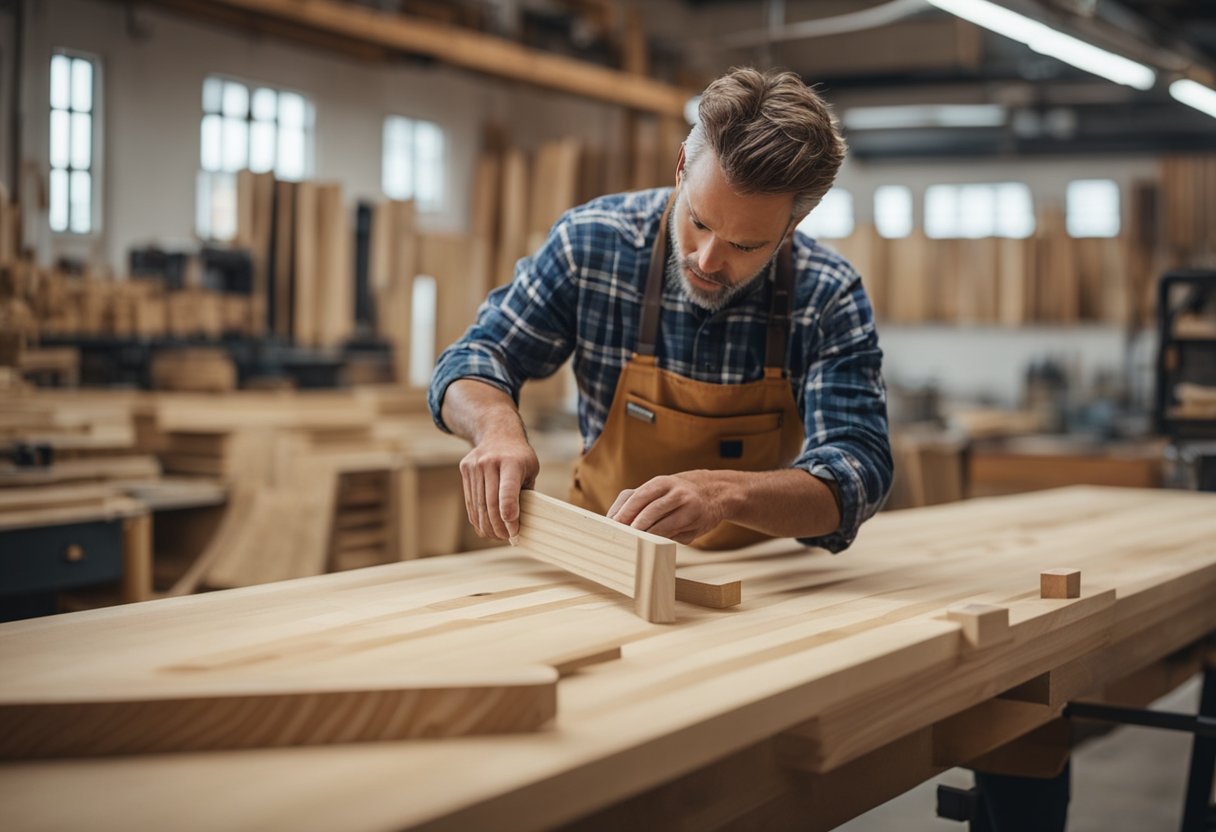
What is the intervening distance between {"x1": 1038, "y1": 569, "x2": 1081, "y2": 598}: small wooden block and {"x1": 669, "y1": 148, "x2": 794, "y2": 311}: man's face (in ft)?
2.26

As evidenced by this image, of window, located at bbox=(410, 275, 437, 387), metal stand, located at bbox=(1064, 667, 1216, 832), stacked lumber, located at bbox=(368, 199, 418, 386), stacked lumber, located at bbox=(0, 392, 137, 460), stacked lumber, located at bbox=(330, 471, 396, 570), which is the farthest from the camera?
window, located at bbox=(410, 275, 437, 387)

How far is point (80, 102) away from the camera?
8844 mm

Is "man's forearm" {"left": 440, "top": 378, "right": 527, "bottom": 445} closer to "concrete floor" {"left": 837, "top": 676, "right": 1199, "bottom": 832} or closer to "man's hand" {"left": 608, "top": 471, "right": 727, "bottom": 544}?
"man's hand" {"left": 608, "top": 471, "right": 727, "bottom": 544}

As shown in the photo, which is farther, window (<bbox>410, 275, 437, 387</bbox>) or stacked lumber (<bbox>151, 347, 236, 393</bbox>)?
window (<bbox>410, 275, 437, 387</bbox>)

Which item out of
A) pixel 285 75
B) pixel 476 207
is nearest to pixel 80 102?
pixel 285 75

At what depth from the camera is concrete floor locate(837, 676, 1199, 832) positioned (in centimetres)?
403

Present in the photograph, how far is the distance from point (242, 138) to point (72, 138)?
164 cm

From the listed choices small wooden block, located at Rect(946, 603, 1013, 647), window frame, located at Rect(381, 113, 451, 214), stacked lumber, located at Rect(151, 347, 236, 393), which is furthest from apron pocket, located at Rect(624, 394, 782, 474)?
window frame, located at Rect(381, 113, 451, 214)

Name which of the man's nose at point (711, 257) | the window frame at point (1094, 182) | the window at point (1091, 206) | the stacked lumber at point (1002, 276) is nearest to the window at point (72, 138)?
the stacked lumber at point (1002, 276)

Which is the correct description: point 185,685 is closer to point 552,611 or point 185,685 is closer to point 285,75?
point 552,611

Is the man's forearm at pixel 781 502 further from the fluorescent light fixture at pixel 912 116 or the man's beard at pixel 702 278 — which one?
the fluorescent light fixture at pixel 912 116

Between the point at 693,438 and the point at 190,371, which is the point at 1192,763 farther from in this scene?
the point at 190,371

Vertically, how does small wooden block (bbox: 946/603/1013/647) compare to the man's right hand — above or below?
below

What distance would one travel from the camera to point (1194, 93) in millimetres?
6469
